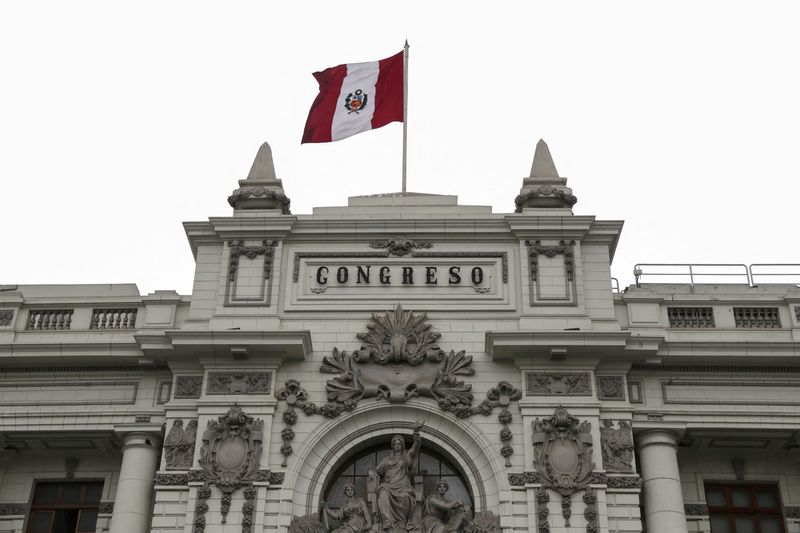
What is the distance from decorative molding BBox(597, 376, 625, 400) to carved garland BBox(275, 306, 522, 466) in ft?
6.63

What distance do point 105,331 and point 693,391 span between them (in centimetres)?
1476

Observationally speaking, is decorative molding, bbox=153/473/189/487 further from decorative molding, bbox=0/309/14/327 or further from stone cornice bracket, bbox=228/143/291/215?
stone cornice bracket, bbox=228/143/291/215

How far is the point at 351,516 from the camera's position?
2388cm

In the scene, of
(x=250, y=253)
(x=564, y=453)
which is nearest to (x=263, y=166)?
(x=250, y=253)

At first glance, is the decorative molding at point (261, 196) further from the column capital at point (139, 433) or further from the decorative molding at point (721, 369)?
the decorative molding at point (721, 369)

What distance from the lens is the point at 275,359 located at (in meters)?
25.3

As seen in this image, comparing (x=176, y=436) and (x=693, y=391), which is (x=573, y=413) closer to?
(x=693, y=391)

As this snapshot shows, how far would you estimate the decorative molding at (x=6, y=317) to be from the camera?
2722cm

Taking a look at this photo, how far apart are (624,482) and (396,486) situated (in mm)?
5178

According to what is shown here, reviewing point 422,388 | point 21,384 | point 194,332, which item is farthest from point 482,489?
point 21,384

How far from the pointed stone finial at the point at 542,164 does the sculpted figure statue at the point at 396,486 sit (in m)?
7.75

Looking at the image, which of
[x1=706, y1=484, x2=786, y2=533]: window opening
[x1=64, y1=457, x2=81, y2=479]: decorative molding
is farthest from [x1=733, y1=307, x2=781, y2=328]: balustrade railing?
[x1=64, y1=457, x2=81, y2=479]: decorative molding

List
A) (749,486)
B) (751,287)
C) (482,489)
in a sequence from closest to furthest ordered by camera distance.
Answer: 1. (482,489)
2. (749,486)
3. (751,287)

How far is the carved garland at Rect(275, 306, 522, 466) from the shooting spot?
2480 cm
